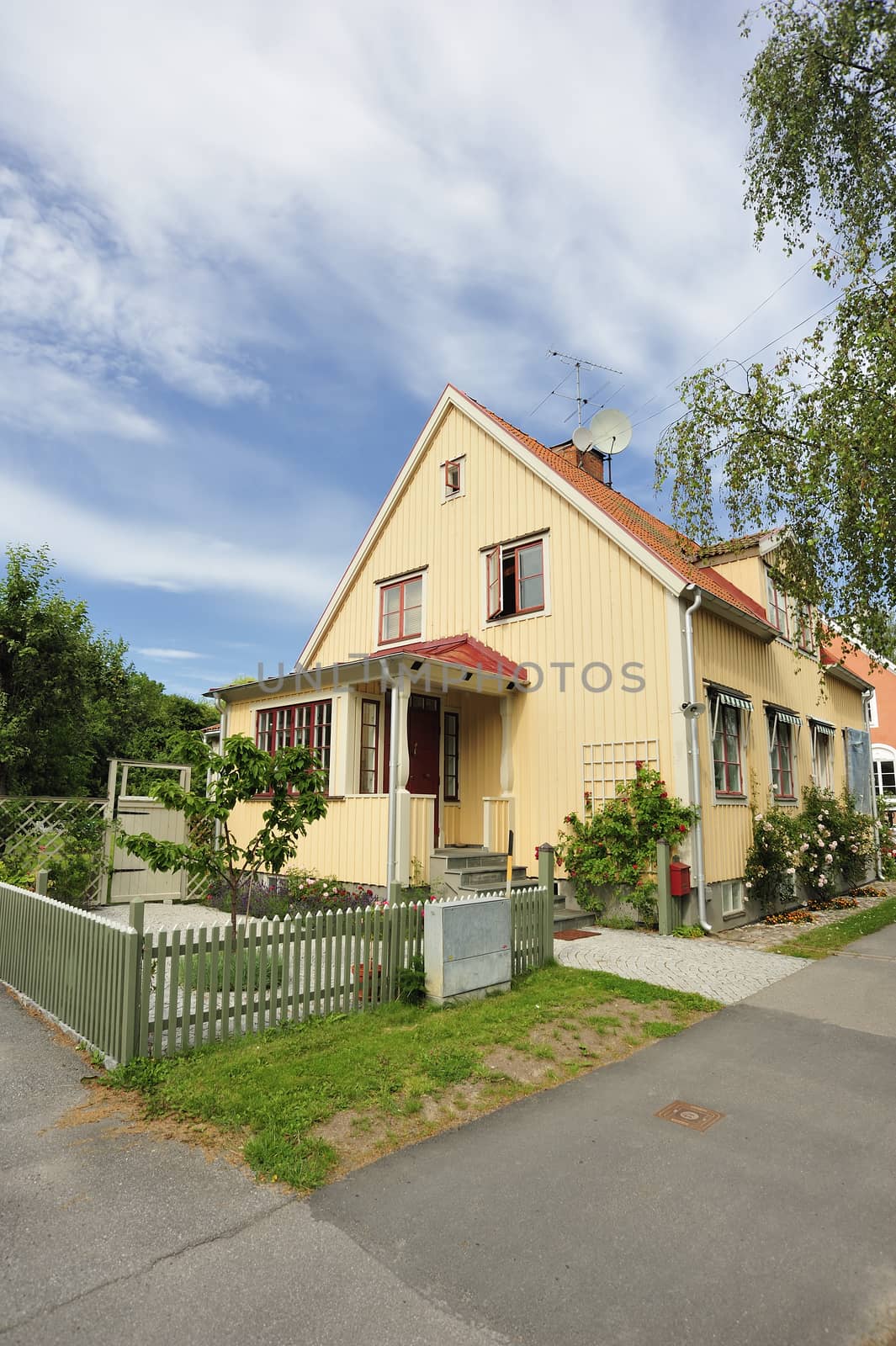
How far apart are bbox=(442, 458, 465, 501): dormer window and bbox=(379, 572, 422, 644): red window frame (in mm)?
1802

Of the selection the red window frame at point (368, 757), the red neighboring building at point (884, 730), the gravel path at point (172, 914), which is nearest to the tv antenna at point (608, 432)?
the red window frame at point (368, 757)

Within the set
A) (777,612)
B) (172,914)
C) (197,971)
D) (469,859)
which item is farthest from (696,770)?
(172,914)

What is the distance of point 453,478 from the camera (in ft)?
52.5

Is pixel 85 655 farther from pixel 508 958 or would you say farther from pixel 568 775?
pixel 508 958

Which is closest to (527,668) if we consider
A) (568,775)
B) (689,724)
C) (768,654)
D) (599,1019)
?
(568,775)

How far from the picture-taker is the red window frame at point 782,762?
14.9 meters

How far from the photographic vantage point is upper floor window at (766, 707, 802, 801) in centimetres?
1489

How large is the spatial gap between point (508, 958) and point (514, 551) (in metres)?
8.65

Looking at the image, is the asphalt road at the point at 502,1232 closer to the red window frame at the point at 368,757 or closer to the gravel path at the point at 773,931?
the gravel path at the point at 773,931

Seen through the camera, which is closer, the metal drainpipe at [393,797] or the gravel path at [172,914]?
the metal drainpipe at [393,797]

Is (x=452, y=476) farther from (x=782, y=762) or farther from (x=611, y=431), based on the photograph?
(x=782, y=762)

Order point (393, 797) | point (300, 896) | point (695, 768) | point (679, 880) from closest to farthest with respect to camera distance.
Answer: point (679, 880)
point (695, 768)
point (393, 797)
point (300, 896)

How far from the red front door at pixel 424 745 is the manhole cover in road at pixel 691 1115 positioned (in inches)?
347

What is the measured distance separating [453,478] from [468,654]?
4566 millimetres
